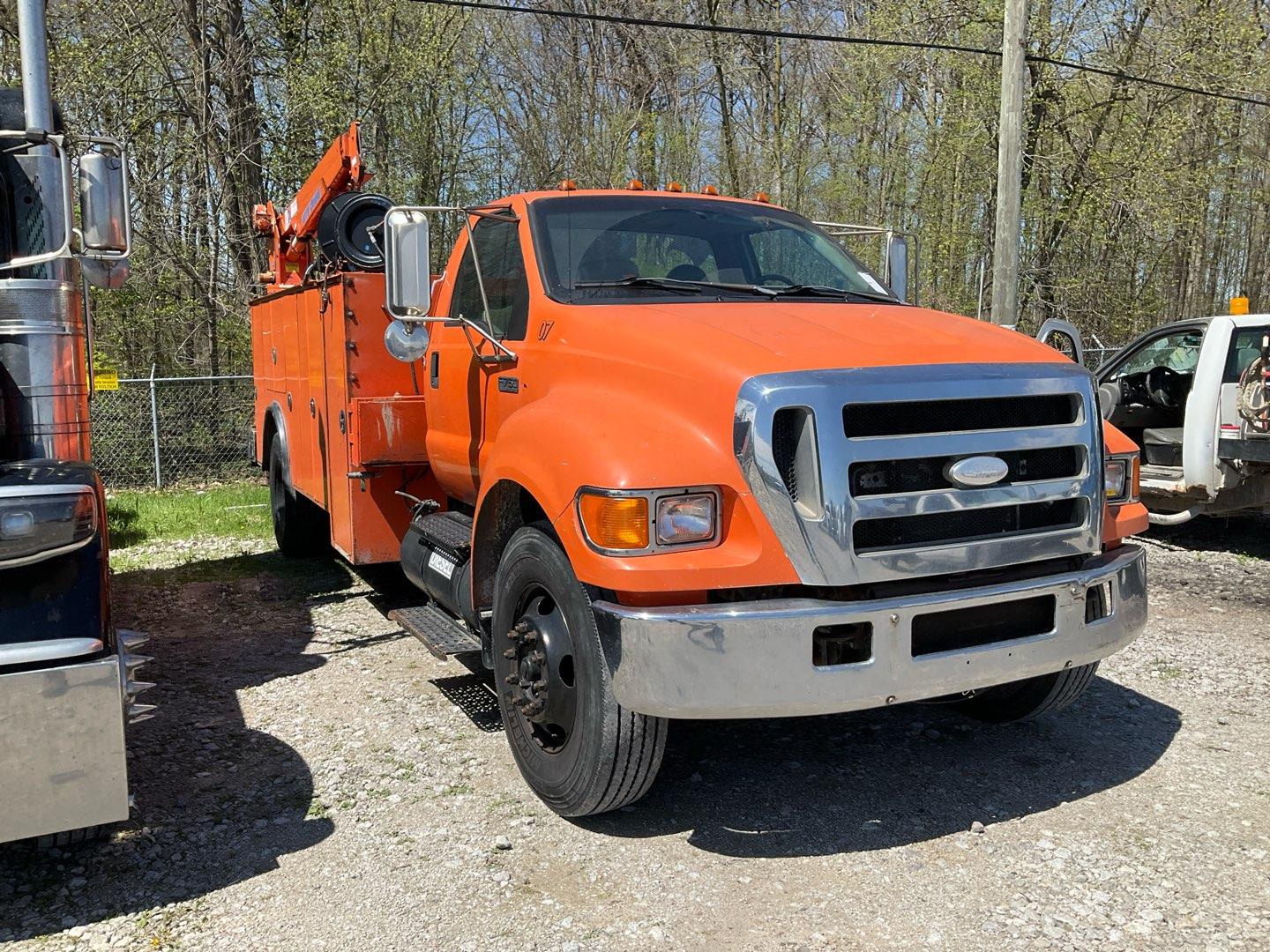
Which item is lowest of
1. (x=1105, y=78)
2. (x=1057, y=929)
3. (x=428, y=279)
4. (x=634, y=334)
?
(x=1057, y=929)

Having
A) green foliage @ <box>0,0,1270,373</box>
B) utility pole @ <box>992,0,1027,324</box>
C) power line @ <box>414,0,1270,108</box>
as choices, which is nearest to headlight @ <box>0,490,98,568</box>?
power line @ <box>414,0,1270,108</box>

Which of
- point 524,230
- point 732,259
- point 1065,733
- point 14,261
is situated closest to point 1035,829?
point 1065,733

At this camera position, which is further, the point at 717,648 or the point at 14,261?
the point at 14,261

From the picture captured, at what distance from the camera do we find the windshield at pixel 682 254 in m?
4.46

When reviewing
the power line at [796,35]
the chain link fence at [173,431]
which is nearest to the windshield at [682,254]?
the power line at [796,35]

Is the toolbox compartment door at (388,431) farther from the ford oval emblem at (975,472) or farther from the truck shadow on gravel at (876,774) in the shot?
the ford oval emblem at (975,472)

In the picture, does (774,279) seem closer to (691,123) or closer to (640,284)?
(640,284)

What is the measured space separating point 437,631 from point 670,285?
1.91m

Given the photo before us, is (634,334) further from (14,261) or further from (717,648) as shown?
(14,261)

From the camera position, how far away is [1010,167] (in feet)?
40.0

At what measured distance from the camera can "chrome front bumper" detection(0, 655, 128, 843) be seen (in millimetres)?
2854

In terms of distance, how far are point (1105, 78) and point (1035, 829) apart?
62.6 ft

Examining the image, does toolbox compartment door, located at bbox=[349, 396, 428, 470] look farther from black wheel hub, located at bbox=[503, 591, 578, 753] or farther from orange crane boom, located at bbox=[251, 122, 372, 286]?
black wheel hub, located at bbox=[503, 591, 578, 753]

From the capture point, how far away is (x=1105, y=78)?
1911 cm
